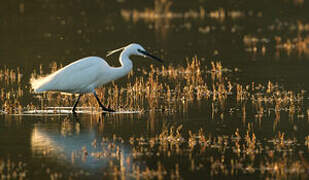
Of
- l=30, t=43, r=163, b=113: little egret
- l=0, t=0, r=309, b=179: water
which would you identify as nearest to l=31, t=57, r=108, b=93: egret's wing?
l=30, t=43, r=163, b=113: little egret

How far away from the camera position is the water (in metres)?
10.8

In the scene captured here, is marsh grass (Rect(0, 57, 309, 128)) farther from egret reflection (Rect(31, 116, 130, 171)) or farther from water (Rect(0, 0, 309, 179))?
egret reflection (Rect(31, 116, 130, 171))

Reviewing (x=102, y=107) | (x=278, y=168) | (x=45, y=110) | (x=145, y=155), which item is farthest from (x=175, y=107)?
(x=278, y=168)

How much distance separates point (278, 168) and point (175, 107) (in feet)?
17.4

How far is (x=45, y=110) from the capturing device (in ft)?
49.6

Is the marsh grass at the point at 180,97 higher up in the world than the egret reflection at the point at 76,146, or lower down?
higher up

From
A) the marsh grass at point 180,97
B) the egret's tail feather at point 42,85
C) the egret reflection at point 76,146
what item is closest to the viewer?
the egret reflection at point 76,146

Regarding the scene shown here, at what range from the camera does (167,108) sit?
50.1ft

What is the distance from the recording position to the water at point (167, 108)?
10.8m

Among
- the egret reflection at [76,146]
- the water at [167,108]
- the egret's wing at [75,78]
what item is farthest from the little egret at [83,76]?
the egret reflection at [76,146]

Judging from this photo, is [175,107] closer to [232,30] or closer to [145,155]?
[145,155]

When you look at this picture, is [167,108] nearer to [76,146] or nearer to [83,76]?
[83,76]

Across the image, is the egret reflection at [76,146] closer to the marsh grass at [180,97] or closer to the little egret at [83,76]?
the little egret at [83,76]

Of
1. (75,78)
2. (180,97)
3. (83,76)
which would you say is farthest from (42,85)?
(180,97)
